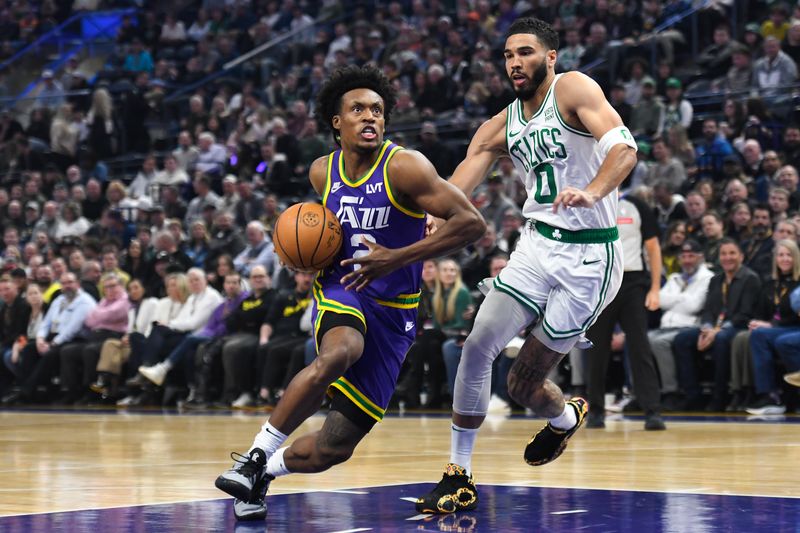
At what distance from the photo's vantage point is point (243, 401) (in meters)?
13.9

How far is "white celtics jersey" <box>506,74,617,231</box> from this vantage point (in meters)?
6.03

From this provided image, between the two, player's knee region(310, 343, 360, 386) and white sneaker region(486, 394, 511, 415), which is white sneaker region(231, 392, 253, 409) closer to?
white sneaker region(486, 394, 511, 415)

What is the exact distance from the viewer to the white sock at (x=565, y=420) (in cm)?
611

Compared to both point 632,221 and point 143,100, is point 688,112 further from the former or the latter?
point 143,100

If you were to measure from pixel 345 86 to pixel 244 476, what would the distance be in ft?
5.77

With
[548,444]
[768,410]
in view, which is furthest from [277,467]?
[768,410]

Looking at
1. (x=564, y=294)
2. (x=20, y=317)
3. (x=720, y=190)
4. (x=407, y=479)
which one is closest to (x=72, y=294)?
(x=20, y=317)

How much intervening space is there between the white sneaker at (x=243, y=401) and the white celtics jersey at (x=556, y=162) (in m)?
8.18

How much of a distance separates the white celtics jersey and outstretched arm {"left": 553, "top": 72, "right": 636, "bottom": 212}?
72mm

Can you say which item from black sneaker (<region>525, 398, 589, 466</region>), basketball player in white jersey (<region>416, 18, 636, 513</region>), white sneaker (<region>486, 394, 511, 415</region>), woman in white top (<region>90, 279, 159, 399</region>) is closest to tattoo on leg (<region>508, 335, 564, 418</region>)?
basketball player in white jersey (<region>416, 18, 636, 513</region>)

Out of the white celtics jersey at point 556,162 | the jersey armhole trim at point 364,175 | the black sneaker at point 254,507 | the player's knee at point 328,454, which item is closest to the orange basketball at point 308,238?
the jersey armhole trim at point 364,175

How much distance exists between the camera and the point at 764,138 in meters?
14.2

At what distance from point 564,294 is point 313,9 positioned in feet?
62.7

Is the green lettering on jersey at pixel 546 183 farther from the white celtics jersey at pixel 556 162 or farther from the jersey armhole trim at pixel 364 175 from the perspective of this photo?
the jersey armhole trim at pixel 364 175
